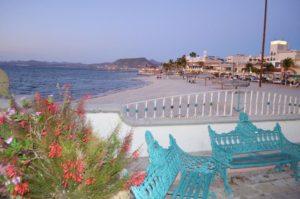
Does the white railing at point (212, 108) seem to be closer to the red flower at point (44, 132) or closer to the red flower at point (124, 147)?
the red flower at point (124, 147)

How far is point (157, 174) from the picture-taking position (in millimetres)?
2635

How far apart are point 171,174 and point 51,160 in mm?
1679

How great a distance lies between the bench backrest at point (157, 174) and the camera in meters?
2.36

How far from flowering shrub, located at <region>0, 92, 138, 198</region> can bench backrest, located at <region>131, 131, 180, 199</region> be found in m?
0.33

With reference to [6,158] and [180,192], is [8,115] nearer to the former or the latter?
[6,158]

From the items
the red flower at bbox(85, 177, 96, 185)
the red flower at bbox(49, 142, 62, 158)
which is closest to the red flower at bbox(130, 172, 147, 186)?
the red flower at bbox(85, 177, 96, 185)

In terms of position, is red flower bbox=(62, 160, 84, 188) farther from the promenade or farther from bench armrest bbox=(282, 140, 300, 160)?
bench armrest bbox=(282, 140, 300, 160)

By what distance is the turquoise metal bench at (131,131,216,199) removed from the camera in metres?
2.49

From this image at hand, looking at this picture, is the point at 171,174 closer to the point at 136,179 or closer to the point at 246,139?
the point at 136,179

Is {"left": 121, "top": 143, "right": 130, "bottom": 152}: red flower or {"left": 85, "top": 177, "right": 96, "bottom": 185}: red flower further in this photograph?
{"left": 121, "top": 143, "right": 130, "bottom": 152}: red flower

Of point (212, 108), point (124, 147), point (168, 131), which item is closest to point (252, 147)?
point (168, 131)

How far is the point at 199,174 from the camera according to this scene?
151 inches

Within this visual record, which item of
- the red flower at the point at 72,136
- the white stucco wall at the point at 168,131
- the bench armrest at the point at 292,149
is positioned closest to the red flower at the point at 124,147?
the red flower at the point at 72,136

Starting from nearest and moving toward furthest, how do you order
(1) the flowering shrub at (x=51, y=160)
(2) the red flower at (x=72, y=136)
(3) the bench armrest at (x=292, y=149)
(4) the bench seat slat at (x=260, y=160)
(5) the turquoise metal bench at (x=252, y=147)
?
1. (1) the flowering shrub at (x=51, y=160)
2. (2) the red flower at (x=72, y=136)
3. (4) the bench seat slat at (x=260, y=160)
4. (5) the turquoise metal bench at (x=252, y=147)
5. (3) the bench armrest at (x=292, y=149)
